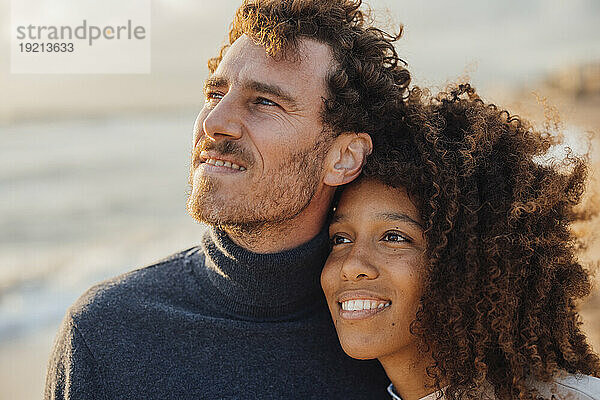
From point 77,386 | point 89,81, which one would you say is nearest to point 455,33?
point 89,81

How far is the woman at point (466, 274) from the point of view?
265 centimetres

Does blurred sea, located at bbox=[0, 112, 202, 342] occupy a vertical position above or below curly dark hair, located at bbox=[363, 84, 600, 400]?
above

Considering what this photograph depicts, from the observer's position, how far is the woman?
265 cm

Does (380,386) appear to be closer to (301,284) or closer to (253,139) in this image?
(301,284)

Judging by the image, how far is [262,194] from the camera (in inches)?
115

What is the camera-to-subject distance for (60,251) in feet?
36.2

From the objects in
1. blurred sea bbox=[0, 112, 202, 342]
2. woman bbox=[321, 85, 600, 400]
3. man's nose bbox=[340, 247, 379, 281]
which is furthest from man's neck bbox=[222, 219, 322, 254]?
blurred sea bbox=[0, 112, 202, 342]

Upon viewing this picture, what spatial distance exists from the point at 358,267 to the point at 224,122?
801mm

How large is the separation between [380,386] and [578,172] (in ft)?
4.08

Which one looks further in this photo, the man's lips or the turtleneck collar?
the turtleneck collar

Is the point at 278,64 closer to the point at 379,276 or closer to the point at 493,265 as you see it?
A: the point at 379,276

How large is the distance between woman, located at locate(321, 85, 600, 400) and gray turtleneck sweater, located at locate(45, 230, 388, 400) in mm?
280

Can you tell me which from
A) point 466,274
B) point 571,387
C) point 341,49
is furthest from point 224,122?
point 571,387

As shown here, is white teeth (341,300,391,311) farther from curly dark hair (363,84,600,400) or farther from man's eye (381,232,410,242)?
man's eye (381,232,410,242)
